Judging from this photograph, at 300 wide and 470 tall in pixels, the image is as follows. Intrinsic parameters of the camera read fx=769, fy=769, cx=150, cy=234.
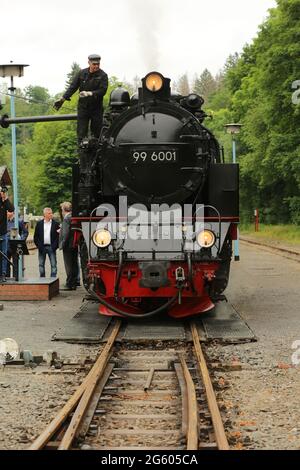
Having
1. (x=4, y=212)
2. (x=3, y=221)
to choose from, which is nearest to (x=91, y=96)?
(x=4, y=212)

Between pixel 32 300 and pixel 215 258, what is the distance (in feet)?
14.4

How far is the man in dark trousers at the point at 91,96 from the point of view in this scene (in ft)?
36.5

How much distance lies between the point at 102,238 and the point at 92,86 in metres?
2.55

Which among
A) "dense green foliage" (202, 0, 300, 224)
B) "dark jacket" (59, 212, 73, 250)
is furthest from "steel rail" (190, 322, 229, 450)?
"dense green foliage" (202, 0, 300, 224)

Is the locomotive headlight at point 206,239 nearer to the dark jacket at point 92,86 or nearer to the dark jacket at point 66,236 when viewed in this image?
the dark jacket at point 92,86

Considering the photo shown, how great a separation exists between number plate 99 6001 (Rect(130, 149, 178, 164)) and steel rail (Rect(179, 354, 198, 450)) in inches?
143

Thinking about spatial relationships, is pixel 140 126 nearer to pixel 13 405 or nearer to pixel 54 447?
pixel 13 405

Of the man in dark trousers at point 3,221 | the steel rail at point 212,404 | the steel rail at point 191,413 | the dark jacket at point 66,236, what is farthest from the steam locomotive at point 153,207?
the dark jacket at point 66,236

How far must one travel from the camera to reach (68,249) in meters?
14.5

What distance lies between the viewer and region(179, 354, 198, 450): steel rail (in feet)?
16.5

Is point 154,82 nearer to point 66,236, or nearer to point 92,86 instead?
point 92,86

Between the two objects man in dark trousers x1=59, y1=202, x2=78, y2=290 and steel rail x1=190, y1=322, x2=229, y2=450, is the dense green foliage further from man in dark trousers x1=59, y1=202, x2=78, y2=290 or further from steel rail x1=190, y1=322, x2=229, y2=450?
steel rail x1=190, y1=322, x2=229, y2=450

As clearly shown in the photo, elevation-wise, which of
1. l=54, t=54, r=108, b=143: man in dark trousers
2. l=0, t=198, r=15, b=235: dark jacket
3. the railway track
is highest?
l=54, t=54, r=108, b=143: man in dark trousers
